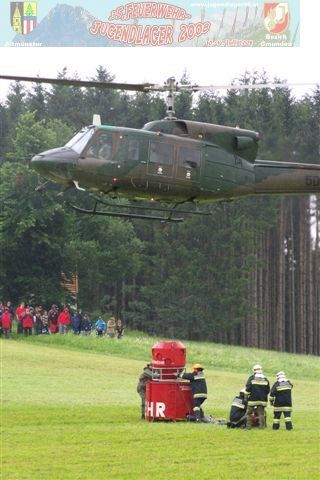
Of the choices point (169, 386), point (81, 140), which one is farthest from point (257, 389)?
point (81, 140)

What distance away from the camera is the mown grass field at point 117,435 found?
25.8m

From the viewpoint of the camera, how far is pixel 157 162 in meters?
24.3

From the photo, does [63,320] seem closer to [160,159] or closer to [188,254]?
[188,254]

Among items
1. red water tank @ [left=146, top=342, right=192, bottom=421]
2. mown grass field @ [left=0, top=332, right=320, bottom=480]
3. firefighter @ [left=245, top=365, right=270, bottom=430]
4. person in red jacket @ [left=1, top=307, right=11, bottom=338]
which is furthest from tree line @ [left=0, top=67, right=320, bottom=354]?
firefighter @ [left=245, top=365, right=270, bottom=430]

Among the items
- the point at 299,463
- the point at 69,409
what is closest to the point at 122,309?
the point at 69,409

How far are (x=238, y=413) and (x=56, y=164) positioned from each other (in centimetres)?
914

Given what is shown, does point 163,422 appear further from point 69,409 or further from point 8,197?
point 8,197

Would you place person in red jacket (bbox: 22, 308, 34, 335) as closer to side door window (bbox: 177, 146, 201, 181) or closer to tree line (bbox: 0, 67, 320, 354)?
tree line (bbox: 0, 67, 320, 354)

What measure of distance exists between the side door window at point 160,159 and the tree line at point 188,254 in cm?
4415

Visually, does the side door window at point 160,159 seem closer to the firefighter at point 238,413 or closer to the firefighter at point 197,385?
the firefighter at point 197,385

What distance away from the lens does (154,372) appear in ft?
100

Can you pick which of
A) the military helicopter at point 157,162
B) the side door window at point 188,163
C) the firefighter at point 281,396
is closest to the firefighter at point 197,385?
the firefighter at point 281,396

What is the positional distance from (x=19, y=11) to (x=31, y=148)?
46.9 ft

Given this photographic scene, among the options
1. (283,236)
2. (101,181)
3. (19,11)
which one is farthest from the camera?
(19,11)
